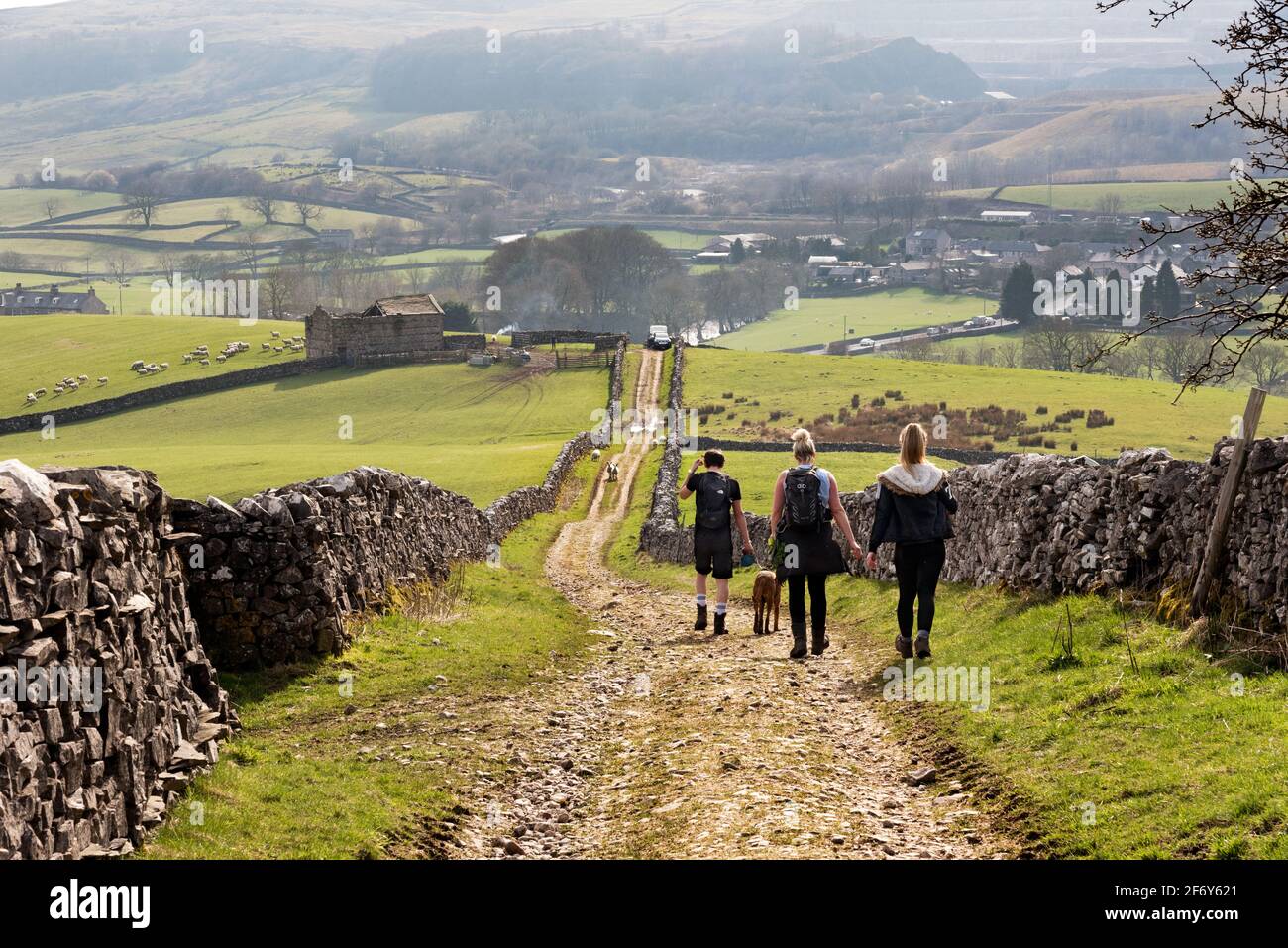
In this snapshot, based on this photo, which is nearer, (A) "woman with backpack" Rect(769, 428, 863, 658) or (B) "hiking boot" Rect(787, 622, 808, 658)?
(A) "woman with backpack" Rect(769, 428, 863, 658)

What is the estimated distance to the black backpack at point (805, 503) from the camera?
54.3ft

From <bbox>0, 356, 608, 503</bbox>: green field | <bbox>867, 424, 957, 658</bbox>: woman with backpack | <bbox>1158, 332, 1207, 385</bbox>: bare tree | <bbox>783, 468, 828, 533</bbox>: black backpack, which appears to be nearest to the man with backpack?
<bbox>783, 468, 828, 533</bbox>: black backpack

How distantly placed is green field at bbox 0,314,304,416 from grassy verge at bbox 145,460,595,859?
268 ft

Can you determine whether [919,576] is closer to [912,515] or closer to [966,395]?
[912,515]

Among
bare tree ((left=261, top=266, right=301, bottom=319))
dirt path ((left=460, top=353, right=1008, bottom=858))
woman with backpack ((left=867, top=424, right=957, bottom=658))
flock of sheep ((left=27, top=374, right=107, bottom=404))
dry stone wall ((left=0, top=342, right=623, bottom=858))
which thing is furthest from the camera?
bare tree ((left=261, top=266, right=301, bottom=319))

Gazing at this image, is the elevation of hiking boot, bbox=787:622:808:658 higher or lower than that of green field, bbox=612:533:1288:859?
lower

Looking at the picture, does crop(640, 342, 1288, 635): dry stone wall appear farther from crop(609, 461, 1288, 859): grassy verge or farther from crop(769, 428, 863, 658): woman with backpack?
crop(769, 428, 863, 658): woman with backpack

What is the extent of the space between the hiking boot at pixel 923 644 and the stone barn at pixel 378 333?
310 ft

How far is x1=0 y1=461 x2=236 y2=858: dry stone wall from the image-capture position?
27.6 feet

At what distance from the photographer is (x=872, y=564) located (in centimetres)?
1577

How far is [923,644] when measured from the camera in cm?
1598

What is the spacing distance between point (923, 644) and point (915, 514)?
67.1 inches

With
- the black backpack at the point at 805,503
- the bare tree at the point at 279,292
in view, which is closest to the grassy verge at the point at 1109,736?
the black backpack at the point at 805,503

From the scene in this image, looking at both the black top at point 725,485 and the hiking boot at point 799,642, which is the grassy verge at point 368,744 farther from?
the hiking boot at point 799,642
